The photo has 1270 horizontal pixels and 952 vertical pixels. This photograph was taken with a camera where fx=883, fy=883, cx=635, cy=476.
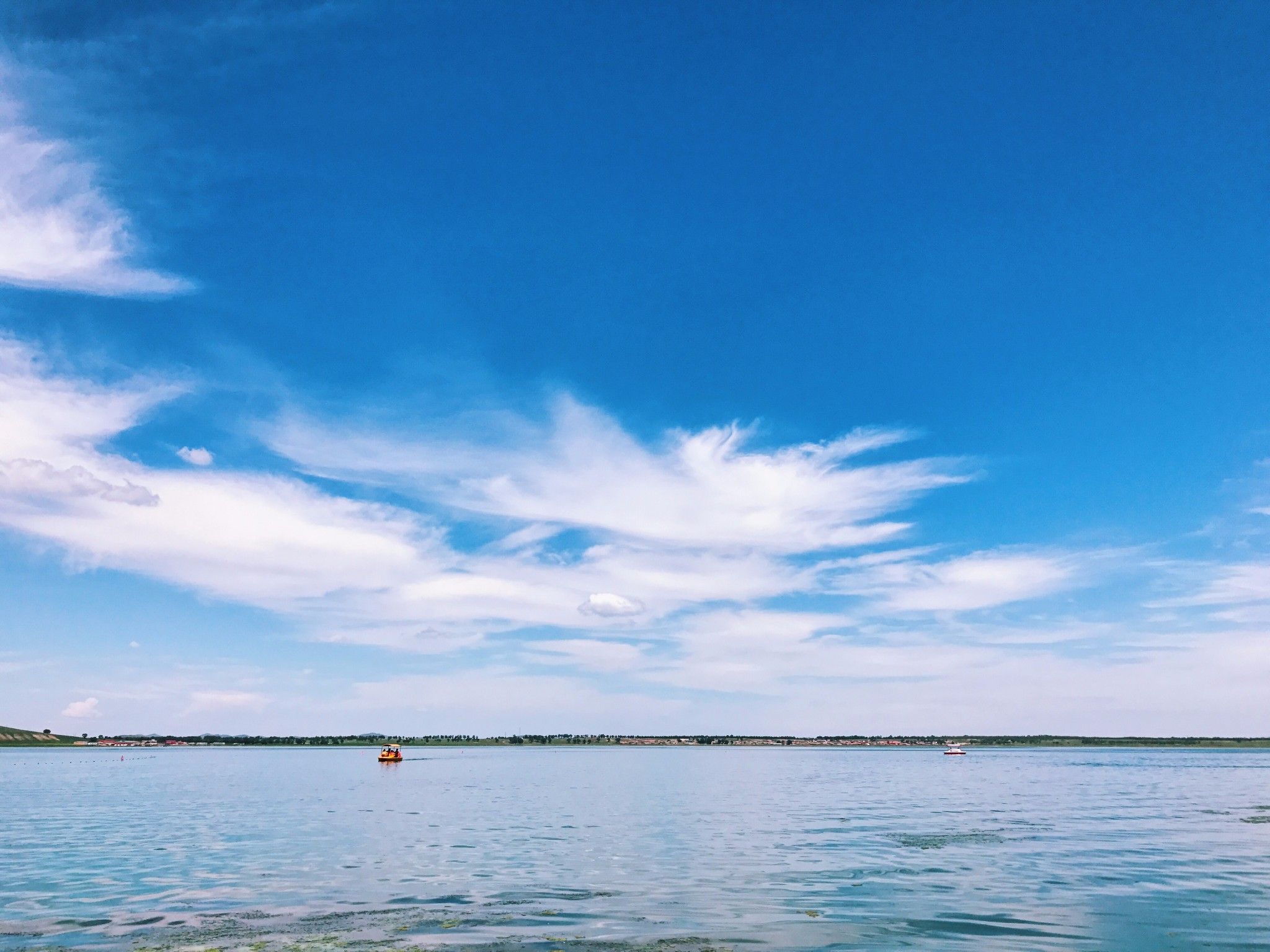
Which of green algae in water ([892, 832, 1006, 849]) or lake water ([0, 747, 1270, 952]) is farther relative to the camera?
green algae in water ([892, 832, 1006, 849])

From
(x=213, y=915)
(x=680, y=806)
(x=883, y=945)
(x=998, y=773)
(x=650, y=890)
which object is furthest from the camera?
(x=998, y=773)

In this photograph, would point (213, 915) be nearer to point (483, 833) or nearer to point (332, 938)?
point (332, 938)

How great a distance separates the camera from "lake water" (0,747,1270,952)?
30.8 meters

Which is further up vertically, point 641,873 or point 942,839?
point 942,839

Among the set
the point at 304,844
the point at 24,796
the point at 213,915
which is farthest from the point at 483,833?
→ the point at 24,796

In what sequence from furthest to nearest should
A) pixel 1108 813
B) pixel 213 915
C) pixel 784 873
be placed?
1. pixel 1108 813
2. pixel 784 873
3. pixel 213 915

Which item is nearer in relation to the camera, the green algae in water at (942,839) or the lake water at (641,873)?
the lake water at (641,873)

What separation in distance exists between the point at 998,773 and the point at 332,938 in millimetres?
160330

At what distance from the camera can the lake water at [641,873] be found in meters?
30.8

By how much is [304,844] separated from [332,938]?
30356 millimetres

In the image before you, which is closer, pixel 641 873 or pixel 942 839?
pixel 641 873

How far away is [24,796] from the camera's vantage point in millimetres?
103375

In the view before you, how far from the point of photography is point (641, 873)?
44875 mm

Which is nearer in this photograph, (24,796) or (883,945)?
(883,945)
